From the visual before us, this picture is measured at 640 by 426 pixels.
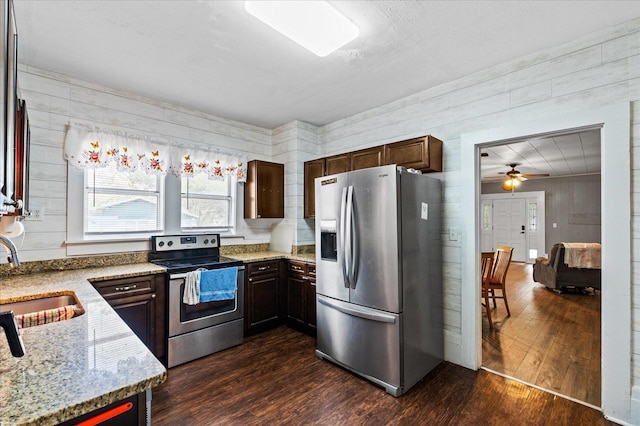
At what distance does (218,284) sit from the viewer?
2.92 meters

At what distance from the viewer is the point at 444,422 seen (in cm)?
198

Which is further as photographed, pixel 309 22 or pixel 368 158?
pixel 368 158

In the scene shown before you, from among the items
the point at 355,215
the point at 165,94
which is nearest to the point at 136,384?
the point at 355,215

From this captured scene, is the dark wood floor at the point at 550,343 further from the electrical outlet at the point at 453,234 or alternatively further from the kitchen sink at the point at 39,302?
the kitchen sink at the point at 39,302

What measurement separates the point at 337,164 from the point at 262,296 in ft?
5.59

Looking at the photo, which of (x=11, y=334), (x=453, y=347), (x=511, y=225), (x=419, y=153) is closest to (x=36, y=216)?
(x=11, y=334)

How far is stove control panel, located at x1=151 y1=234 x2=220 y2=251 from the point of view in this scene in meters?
3.13

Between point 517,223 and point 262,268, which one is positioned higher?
point 517,223

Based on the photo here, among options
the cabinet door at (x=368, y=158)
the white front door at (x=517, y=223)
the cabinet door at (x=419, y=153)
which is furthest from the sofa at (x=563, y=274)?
the cabinet door at (x=368, y=158)

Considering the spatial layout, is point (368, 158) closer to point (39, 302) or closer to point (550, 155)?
point (39, 302)

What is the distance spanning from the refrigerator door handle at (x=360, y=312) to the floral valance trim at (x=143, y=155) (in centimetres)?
199

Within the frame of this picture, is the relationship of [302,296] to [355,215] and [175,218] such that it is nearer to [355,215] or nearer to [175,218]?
[355,215]

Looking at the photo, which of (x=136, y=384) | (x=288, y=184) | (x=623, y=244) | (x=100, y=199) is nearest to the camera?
(x=136, y=384)

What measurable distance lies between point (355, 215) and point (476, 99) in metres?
1.47
